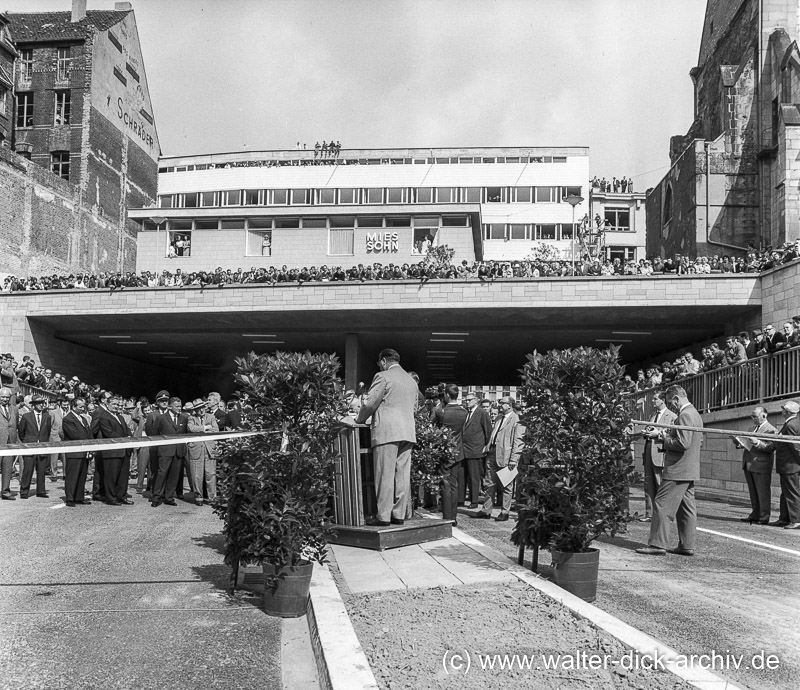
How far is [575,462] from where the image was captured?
6.60 metres

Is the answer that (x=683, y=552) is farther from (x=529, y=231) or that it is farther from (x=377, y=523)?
(x=529, y=231)

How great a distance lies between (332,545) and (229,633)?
3.07 meters

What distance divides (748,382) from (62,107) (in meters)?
45.3

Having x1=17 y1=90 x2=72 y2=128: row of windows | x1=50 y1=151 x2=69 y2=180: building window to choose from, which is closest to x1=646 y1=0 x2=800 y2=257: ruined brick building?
x1=50 y1=151 x2=69 y2=180: building window

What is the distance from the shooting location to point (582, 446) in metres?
6.62

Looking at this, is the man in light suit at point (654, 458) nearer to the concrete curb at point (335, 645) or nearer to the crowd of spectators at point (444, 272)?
the concrete curb at point (335, 645)

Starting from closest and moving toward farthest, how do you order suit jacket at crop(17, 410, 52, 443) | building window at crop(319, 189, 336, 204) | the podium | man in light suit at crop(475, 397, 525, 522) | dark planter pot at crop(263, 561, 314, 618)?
1. dark planter pot at crop(263, 561, 314, 618)
2. the podium
3. man in light suit at crop(475, 397, 525, 522)
4. suit jacket at crop(17, 410, 52, 443)
5. building window at crop(319, 189, 336, 204)

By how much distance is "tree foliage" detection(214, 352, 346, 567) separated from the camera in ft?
19.5

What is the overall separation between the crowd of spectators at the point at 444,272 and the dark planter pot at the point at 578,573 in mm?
26378

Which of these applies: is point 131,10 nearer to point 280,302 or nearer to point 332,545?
point 280,302

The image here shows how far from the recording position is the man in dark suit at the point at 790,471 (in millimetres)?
12445

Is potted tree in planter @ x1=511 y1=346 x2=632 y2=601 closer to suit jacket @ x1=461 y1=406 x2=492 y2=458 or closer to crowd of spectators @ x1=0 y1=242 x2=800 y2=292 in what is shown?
suit jacket @ x1=461 y1=406 x2=492 y2=458

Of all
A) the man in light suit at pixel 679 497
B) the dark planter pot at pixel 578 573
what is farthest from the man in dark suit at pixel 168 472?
the dark planter pot at pixel 578 573

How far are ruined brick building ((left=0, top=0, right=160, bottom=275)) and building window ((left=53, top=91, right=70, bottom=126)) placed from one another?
0.20 feet
